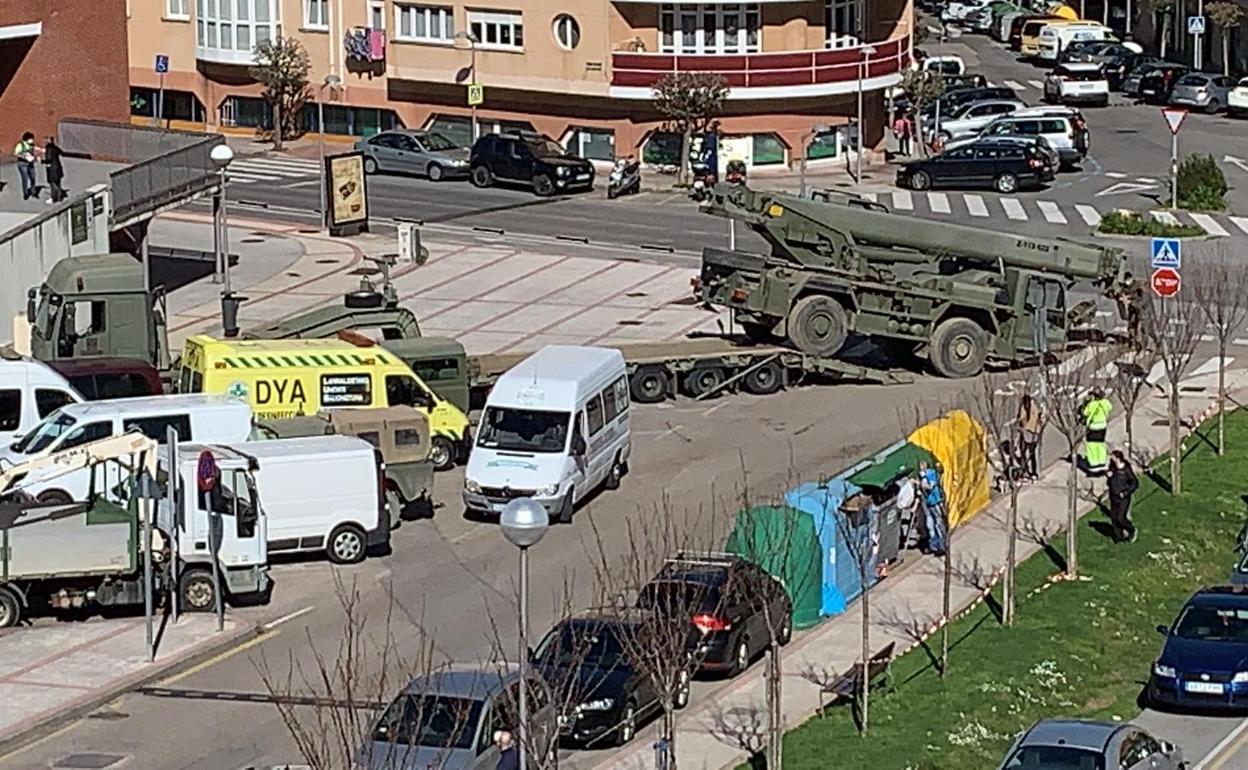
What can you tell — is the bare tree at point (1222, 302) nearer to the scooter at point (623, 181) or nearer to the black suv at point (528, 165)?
the scooter at point (623, 181)

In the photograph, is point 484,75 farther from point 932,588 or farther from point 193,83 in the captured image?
point 932,588

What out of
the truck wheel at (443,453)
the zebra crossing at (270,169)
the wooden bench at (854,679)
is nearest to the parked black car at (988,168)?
the zebra crossing at (270,169)

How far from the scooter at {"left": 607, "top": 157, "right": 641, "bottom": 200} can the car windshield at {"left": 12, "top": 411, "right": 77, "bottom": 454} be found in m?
31.6

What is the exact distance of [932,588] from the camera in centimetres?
3378

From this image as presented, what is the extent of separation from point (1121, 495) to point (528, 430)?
342 inches

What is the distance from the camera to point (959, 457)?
1436 inches

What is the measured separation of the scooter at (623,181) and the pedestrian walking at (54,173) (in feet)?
55.2

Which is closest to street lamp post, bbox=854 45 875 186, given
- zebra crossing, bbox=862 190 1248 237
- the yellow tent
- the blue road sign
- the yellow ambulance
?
zebra crossing, bbox=862 190 1248 237

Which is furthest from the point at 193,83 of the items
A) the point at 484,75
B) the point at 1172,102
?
the point at 1172,102

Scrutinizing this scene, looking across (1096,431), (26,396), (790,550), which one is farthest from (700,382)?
(790,550)

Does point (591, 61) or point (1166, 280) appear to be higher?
point (591, 61)

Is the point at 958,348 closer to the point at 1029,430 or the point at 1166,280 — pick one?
the point at 1166,280

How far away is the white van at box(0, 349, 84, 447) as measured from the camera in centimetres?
3834

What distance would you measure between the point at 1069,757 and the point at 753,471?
623 inches
